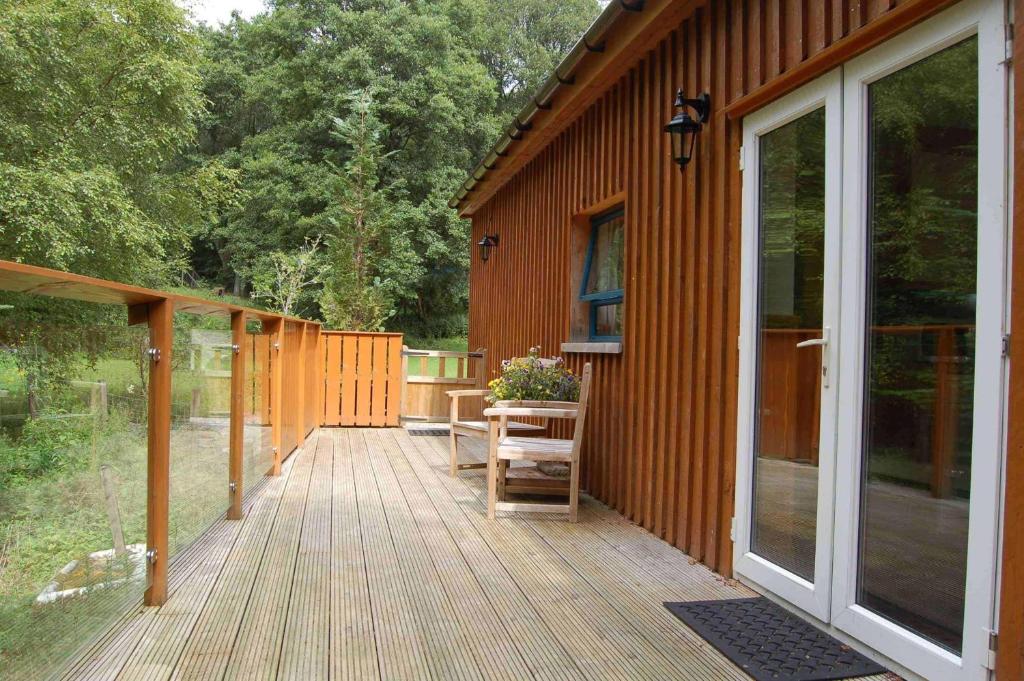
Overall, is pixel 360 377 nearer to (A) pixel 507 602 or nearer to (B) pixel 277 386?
(B) pixel 277 386

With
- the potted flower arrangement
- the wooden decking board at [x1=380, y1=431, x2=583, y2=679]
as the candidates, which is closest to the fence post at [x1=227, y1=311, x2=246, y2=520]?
the wooden decking board at [x1=380, y1=431, x2=583, y2=679]

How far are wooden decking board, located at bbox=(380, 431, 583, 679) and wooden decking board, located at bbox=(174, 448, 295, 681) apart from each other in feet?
2.78

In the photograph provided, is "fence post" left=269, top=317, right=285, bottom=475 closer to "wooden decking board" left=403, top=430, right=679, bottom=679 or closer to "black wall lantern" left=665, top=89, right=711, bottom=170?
"wooden decking board" left=403, top=430, right=679, bottom=679

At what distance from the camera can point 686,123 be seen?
350 centimetres

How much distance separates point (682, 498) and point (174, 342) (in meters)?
2.31

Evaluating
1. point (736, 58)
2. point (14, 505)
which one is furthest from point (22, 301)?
point (736, 58)

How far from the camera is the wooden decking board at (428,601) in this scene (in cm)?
225

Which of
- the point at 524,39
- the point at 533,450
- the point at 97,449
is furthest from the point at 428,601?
the point at 524,39

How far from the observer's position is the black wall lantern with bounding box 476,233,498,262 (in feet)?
26.8

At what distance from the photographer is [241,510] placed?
4.03 m

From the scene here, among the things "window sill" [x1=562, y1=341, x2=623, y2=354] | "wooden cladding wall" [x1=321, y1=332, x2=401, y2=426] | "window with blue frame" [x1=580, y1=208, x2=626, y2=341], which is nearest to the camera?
"window sill" [x1=562, y1=341, x2=623, y2=354]

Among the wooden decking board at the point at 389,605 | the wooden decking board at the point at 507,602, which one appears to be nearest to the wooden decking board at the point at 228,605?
the wooden decking board at the point at 389,605

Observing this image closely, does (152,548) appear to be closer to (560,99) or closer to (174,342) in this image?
(174,342)

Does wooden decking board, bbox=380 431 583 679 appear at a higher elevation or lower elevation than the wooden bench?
lower
